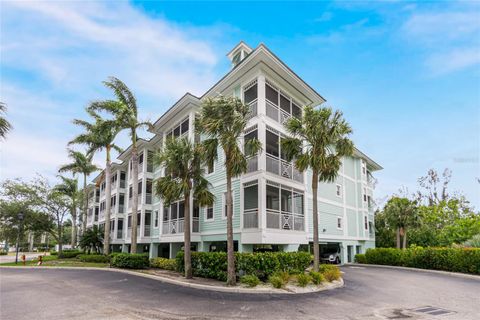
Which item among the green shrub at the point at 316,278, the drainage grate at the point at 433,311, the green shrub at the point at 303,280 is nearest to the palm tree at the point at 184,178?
the green shrub at the point at 303,280

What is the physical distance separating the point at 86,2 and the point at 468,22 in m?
16.4

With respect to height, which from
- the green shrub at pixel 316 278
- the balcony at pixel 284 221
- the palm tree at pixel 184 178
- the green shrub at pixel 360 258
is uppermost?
the palm tree at pixel 184 178

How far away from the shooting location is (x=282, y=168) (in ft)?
57.9

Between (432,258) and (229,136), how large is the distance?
2092 centimetres

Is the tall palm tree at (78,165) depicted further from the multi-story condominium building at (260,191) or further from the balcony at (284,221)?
the balcony at (284,221)

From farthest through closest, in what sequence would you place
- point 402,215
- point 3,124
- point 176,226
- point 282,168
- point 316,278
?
point 402,215
point 176,226
point 282,168
point 316,278
point 3,124

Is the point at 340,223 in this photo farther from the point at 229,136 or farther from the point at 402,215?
the point at 229,136

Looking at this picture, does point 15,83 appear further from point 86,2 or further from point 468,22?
point 468,22

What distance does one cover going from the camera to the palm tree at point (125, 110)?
73.8ft

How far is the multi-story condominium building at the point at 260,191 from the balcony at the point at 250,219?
0.18ft

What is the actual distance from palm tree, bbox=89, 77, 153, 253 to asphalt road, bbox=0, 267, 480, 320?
379 inches

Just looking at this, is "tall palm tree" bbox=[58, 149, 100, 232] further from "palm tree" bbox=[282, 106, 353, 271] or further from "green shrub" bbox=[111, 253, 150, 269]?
"palm tree" bbox=[282, 106, 353, 271]

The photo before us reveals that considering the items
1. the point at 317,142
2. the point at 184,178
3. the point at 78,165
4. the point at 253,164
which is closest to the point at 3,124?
the point at 184,178

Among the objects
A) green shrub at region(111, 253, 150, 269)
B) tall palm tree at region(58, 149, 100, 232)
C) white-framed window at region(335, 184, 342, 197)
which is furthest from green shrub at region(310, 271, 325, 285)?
tall palm tree at region(58, 149, 100, 232)
